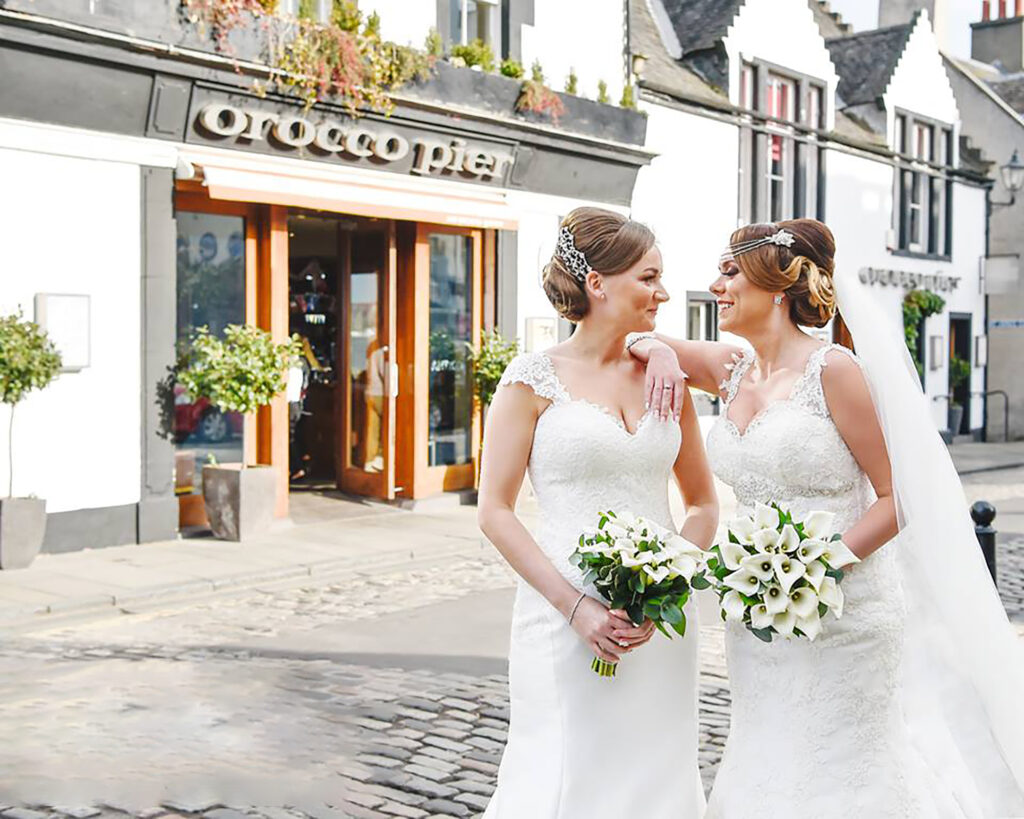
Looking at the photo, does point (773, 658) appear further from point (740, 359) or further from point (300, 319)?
point (300, 319)

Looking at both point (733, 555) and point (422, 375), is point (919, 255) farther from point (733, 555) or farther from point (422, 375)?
point (733, 555)

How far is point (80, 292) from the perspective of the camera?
10.8 metres

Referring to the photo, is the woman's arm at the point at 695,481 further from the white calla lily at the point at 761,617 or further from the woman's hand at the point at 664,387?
the white calla lily at the point at 761,617

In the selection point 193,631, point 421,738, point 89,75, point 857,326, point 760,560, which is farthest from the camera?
point 89,75

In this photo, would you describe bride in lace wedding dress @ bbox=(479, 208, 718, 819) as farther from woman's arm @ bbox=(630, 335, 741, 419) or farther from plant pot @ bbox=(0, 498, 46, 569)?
plant pot @ bbox=(0, 498, 46, 569)

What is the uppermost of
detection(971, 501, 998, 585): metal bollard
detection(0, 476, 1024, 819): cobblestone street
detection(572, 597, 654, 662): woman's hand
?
detection(572, 597, 654, 662): woman's hand

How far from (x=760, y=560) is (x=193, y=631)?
5.74m

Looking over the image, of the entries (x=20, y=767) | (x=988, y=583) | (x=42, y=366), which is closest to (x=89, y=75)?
(x=42, y=366)

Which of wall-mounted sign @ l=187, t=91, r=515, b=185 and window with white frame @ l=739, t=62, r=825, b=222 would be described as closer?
wall-mounted sign @ l=187, t=91, r=515, b=185

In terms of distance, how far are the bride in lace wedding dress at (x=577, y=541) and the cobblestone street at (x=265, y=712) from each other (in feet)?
5.21

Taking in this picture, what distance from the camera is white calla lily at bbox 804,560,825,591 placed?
10.2 ft

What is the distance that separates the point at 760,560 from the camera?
3.15 metres

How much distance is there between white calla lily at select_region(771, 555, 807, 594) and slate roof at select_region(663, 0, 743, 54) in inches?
670

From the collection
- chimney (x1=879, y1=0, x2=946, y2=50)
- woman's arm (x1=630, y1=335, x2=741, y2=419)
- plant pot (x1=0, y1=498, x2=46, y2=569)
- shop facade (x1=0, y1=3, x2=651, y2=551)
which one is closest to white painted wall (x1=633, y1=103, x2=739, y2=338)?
shop facade (x1=0, y1=3, x2=651, y2=551)
